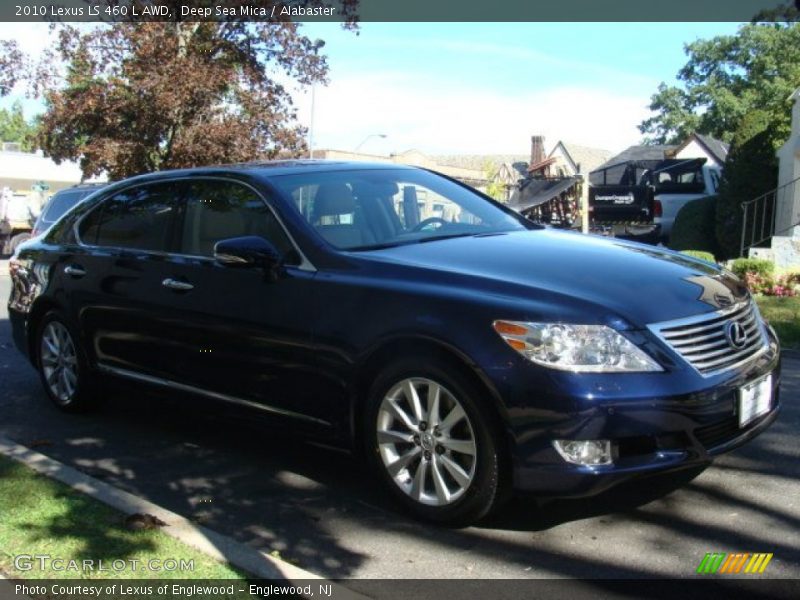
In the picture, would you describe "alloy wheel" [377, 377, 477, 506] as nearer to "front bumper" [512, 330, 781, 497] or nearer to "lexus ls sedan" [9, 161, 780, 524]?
"lexus ls sedan" [9, 161, 780, 524]

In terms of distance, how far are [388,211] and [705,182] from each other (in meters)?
20.8

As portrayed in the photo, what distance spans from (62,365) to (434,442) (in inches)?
139

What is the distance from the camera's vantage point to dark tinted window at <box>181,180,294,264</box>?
16.1 feet

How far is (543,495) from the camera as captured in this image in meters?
3.71

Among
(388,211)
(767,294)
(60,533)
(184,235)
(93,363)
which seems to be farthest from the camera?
(767,294)

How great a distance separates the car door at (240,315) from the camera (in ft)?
14.7

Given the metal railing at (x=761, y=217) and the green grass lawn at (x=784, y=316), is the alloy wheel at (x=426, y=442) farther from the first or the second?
the metal railing at (x=761, y=217)

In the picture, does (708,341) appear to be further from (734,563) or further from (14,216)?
(14,216)

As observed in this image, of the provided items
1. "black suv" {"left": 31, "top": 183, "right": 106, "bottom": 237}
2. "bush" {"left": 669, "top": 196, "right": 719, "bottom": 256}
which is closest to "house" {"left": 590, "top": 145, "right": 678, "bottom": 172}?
"bush" {"left": 669, "top": 196, "right": 719, "bottom": 256}

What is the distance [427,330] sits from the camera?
155 inches

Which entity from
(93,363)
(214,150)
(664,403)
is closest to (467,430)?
(664,403)

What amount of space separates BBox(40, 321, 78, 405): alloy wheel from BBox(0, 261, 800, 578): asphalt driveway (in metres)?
0.51

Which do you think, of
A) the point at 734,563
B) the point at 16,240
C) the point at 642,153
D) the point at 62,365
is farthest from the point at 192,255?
the point at 642,153

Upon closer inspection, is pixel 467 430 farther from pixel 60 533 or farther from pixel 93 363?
pixel 93 363
